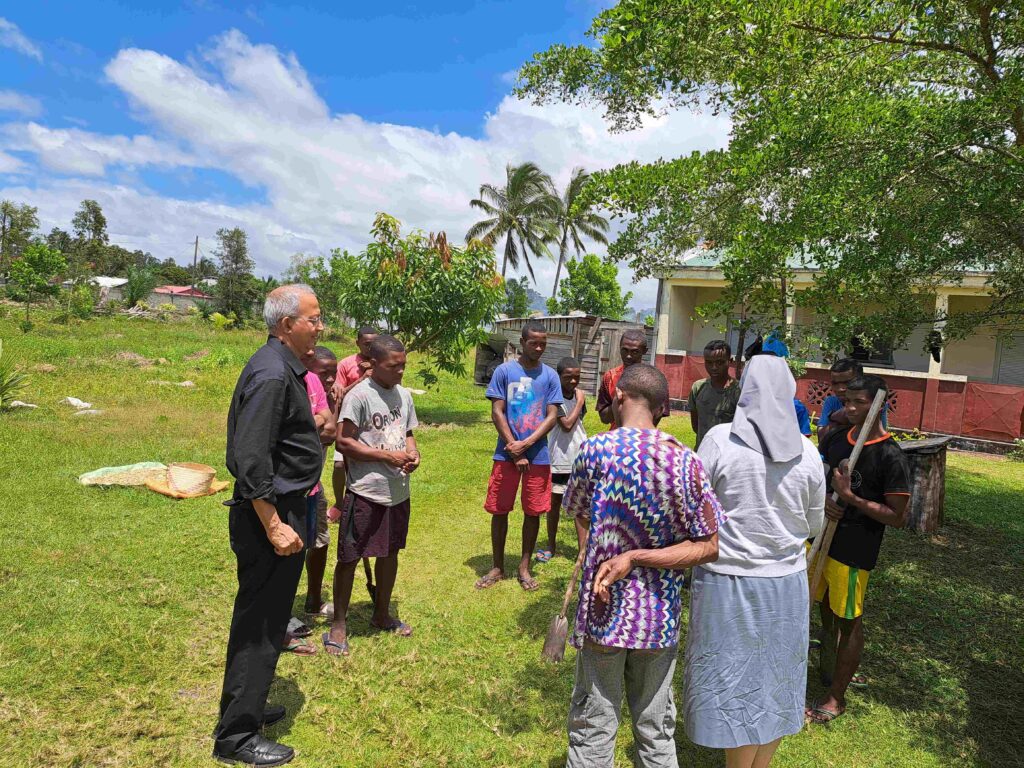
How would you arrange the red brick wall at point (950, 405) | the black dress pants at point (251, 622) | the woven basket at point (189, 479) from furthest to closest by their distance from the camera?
the red brick wall at point (950, 405), the woven basket at point (189, 479), the black dress pants at point (251, 622)

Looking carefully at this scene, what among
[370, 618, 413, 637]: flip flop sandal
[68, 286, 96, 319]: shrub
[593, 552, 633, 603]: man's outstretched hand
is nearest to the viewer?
[593, 552, 633, 603]: man's outstretched hand

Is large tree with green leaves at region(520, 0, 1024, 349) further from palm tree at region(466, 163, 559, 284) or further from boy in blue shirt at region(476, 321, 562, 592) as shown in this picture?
palm tree at region(466, 163, 559, 284)

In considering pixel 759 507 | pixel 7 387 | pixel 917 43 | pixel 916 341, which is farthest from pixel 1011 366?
pixel 7 387

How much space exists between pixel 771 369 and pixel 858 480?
134 cm

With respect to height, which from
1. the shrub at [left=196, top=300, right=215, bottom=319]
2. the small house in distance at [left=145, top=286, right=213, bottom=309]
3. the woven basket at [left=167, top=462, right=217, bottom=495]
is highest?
the small house in distance at [left=145, top=286, right=213, bottom=309]

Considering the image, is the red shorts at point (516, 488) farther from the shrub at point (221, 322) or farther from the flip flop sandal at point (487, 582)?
the shrub at point (221, 322)

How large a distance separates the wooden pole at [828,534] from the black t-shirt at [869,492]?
0.05 m

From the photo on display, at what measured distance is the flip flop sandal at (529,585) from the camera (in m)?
4.84

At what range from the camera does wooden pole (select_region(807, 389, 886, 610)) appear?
10.6 ft

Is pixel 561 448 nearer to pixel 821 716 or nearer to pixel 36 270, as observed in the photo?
pixel 821 716

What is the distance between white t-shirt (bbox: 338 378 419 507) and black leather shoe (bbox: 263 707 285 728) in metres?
1.17

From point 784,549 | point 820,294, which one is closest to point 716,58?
point 820,294

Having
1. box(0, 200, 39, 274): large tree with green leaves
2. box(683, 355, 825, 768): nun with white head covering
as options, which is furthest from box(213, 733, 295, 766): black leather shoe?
box(0, 200, 39, 274): large tree with green leaves

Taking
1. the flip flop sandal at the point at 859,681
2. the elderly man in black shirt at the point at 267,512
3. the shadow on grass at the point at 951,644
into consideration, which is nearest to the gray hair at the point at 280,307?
the elderly man in black shirt at the point at 267,512
